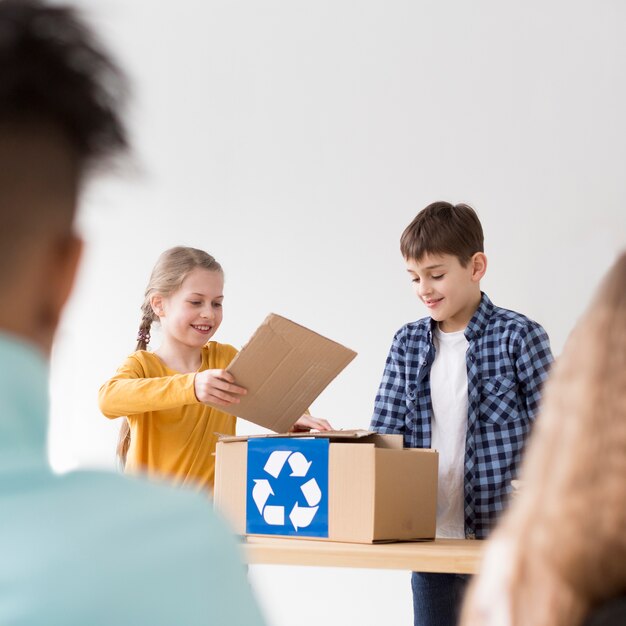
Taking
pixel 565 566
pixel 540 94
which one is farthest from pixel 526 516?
pixel 540 94

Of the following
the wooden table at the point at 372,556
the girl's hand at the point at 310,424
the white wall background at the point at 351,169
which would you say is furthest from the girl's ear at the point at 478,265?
the white wall background at the point at 351,169

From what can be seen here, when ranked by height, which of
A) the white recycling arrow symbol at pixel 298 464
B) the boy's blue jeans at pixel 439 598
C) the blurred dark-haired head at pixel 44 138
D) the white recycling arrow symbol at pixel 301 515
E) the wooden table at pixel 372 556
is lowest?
the boy's blue jeans at pixel 439 598

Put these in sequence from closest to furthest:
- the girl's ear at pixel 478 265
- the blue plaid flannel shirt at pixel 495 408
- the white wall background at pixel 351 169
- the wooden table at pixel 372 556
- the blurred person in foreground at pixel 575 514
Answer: the blurred person in foreground at pixel 575 514 < the wooden table at pixel 372 556 < the blue plaid flannel shirt at pixel 495 408 < the girl's ear at pixel 478 265 < the white wall background at pixel 351 169

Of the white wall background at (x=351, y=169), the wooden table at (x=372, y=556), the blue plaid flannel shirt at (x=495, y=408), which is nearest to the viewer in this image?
the wooden table at (x=372, y=556)

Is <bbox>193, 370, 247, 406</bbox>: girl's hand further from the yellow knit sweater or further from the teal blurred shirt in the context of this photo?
the teal blurred shirt

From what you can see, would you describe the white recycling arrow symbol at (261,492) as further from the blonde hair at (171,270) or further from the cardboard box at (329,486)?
the blonde hair at (171,270)

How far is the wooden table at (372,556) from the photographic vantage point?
61.7 inches

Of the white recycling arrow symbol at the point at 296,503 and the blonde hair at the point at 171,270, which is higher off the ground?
the blonde hair at the point at 171,270

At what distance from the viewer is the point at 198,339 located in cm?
250

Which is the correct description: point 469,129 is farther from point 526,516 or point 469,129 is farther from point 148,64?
point 526,516

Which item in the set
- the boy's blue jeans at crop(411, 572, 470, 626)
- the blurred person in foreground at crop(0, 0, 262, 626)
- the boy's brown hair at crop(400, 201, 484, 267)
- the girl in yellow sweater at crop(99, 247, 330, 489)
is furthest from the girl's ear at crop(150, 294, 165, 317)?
the blurred person in foreground at crop(0, 0, 262, 626)

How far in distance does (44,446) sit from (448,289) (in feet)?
6.46

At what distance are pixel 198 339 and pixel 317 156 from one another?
139cm

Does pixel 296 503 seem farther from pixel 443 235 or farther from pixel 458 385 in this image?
pixel 443 235
